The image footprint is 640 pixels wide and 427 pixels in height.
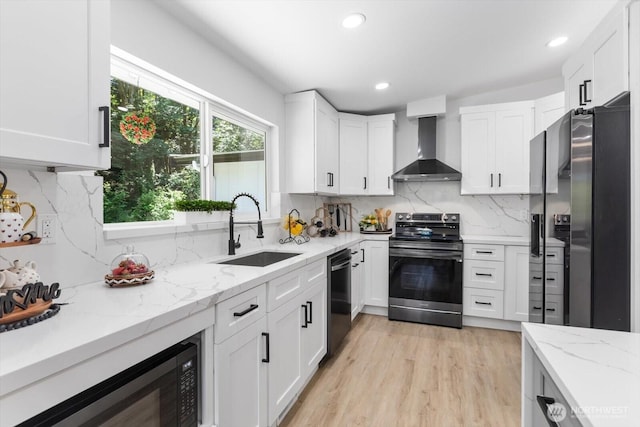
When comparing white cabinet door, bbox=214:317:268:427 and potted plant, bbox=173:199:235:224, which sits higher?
potted plant, bbox=173:199:235:224

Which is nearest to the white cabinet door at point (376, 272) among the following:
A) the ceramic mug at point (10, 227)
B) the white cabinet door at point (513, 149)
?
the white cabinet door at point (513, 149)

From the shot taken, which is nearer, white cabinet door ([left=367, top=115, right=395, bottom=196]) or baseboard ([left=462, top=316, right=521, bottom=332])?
baseboard ([left=462, top=316, right=521, bottom=332])

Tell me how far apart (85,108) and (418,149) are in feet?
11.5

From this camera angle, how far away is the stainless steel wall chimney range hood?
3.68 m

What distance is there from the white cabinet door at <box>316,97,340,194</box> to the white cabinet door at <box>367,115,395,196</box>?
Answer: 0.48 meters

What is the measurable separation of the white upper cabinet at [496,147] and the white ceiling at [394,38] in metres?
0.34

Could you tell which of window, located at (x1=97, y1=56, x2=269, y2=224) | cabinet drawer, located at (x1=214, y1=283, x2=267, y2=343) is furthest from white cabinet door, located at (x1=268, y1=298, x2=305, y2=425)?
window, located at (x1=97, y1=56, x2=269, y2=224)

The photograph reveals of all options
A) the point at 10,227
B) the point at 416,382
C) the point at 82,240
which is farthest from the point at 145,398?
the point at 416,382

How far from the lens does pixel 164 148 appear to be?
202cm

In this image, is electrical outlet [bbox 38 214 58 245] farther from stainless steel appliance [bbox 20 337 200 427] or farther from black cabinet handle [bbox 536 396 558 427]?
black cabinet handle [bbox 536 396 558 427]

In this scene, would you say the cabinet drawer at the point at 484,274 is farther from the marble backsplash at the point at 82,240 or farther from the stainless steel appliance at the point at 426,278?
the marble backsplash at the point at 82,240

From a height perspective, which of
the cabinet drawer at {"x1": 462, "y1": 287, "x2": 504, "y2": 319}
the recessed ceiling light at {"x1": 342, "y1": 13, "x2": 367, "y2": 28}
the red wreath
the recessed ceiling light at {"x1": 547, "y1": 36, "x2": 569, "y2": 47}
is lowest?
the cabinet drawer at {"x1": 462, "y1": 287, "x2": 504, "y2": 319}

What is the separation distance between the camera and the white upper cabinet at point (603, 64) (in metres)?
1.44

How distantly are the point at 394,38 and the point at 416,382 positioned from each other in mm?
2552
